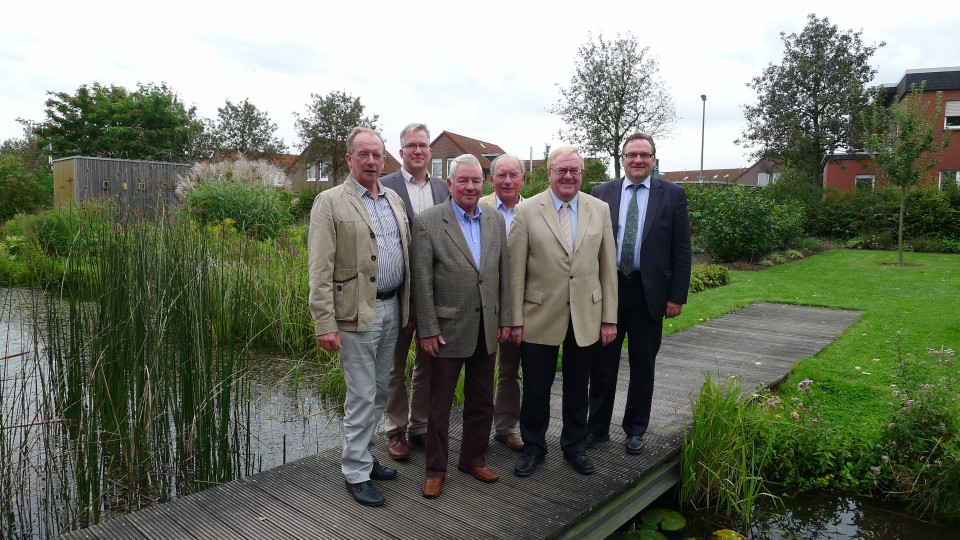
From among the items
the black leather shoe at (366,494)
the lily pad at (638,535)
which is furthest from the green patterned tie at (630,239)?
the black leather shoe at (366,494)

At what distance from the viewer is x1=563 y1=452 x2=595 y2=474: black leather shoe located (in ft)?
11.0

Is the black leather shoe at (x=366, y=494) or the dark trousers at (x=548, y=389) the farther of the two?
the dark trousers at (x=548, y=389)

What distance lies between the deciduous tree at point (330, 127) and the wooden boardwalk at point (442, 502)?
29.9 meters

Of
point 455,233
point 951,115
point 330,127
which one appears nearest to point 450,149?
point 330,127

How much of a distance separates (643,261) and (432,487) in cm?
164

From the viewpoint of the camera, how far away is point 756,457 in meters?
3.86

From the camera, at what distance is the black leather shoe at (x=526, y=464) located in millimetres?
3307

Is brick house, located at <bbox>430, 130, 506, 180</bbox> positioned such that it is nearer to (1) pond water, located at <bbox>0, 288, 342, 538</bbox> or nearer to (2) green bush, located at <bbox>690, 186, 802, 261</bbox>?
(2) green bush, located at <bbox>690, 186, 802, 261</bbox>

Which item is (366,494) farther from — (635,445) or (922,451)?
(922,451)

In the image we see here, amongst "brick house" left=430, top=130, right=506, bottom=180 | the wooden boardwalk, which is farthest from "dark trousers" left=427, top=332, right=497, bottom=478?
"brick house" left=430, top=130, right=506, bottom=180

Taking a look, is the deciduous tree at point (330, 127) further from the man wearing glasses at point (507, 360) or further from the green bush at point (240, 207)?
the man wearing glasses at point (507, 360)

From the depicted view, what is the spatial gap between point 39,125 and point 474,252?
34.4m

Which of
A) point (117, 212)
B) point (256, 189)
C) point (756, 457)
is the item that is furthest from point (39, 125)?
point (756, 457)

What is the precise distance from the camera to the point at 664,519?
362 centimetres
